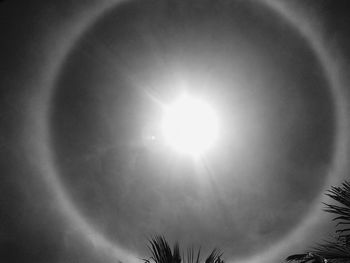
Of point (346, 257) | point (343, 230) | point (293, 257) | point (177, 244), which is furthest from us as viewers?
point (177, 244)

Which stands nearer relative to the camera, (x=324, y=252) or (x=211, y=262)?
(x=324, y=252)

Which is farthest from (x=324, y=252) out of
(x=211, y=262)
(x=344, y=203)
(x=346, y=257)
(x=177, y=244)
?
(x=177, y=244)

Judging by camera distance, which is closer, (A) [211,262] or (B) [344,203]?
(B) [344,203]

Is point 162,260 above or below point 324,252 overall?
above

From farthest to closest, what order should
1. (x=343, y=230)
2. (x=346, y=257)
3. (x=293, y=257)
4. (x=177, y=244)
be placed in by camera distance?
(x=177, y=244), (x=343, y=230), (x=293, y=257), (x=346, y=257)

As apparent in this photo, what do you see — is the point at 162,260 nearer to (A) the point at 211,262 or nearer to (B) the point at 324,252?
(A) the point at 211,262

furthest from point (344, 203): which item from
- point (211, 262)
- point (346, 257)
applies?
point (211, 262)

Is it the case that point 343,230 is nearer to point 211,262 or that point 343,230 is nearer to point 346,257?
point 346,257

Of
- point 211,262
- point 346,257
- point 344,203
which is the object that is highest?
point 344,203

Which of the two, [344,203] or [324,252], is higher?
[344,203]
